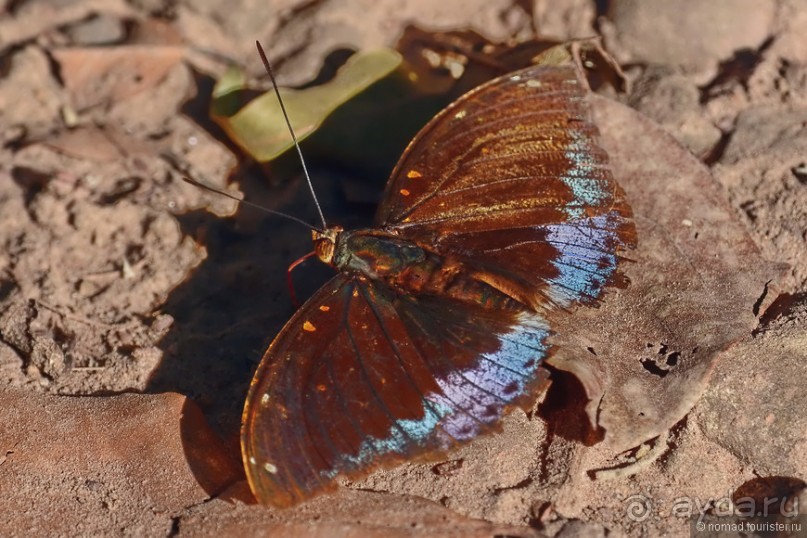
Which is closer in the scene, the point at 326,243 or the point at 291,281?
the point at 326,243

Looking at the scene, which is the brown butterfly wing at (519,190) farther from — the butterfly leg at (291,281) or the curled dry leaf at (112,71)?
the curled dry leaf at (112,71)

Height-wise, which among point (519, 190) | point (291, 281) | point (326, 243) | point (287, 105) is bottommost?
point (291, 281)

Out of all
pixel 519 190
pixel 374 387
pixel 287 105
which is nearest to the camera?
pixel 374 387

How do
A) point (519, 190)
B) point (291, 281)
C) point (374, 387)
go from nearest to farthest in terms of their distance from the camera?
point (374, 387) → point (519, 190) → point (291, 281)

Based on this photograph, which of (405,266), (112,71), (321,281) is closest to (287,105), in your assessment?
(321,281)

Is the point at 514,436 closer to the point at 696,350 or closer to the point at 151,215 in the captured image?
the point at 696,350

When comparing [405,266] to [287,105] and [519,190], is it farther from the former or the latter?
[287,105]

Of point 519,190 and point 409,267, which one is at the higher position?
point 519,190
